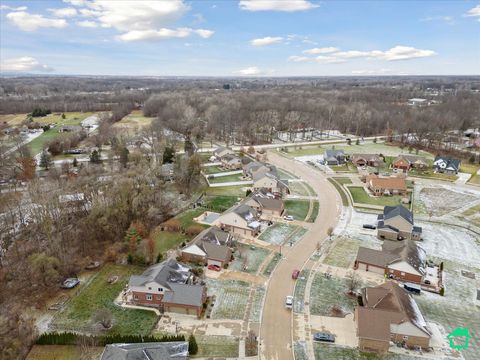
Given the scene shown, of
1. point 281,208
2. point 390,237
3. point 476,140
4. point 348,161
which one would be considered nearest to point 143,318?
point 281,208

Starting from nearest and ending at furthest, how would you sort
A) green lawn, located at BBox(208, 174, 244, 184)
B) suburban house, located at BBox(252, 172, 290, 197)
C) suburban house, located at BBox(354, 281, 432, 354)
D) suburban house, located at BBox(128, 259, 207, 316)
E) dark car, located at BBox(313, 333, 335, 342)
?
suburban house, located at BBox(354, 281, 432, 354) < dark car, located at BBox(313, 333, 335, 342) < suburban house, located at BBox(128, 259, 207, 316) < suburban house, located at BBox(252, 172, 290, 197) < green lawn, located at BBox(208, 174, 244, 184)

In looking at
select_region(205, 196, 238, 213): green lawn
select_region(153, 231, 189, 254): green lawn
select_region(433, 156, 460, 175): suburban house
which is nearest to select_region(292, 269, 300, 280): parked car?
select_region(153, 231, 189, 254): green lawn

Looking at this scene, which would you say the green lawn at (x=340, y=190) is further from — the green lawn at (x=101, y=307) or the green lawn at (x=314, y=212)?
the green lawn at (x=101, y=307)

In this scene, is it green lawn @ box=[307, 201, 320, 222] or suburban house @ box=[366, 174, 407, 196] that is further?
suburban house @ box=[366, 174, 407, 196]

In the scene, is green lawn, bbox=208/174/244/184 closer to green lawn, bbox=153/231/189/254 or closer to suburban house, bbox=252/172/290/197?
suburban house, bbox=252/172/290/197

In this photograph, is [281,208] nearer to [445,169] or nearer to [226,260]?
[226,260]

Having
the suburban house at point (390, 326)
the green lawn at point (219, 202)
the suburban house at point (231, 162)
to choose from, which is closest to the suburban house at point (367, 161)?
the suburban house at point (231, 162)
